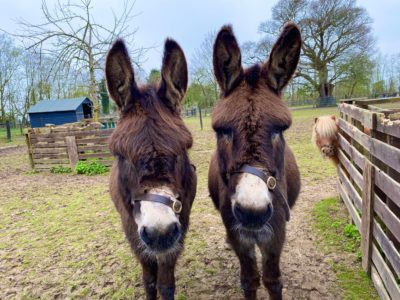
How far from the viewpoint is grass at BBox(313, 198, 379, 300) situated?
3004 mm

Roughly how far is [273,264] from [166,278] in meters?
1.05

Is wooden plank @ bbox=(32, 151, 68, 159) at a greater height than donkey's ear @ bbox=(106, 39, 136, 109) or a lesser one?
lesser

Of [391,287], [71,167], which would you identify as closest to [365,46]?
[71,167]

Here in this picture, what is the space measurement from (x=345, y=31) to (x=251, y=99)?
37930 mm

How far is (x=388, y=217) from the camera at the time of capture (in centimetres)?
248

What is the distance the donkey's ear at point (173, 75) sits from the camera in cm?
228

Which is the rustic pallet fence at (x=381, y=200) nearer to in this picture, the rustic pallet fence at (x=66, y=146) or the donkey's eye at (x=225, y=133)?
the donkey's eye at (x=225, y=133)

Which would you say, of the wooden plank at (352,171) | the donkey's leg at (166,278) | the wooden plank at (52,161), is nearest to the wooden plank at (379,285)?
the wooden plank at (352,171)

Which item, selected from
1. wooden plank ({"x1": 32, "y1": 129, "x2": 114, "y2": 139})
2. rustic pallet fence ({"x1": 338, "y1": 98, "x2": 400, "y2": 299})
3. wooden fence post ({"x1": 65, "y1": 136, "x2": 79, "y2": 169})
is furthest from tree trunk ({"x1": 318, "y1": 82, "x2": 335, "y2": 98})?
rustic pallet fence ({"x1": 338, "y1": 98, "x2": 400, "y2": 299})

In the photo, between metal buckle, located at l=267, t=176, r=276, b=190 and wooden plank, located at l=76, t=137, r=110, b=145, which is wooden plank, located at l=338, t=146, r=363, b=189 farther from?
wooden plank, located at l=76, t=137, r=110, b=145

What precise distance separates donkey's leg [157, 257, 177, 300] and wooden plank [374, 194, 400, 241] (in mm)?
1973

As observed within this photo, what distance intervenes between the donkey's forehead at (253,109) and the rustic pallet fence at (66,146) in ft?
25.8

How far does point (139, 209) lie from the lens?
194 centimetres

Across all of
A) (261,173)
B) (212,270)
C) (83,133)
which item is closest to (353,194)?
(212,270)
